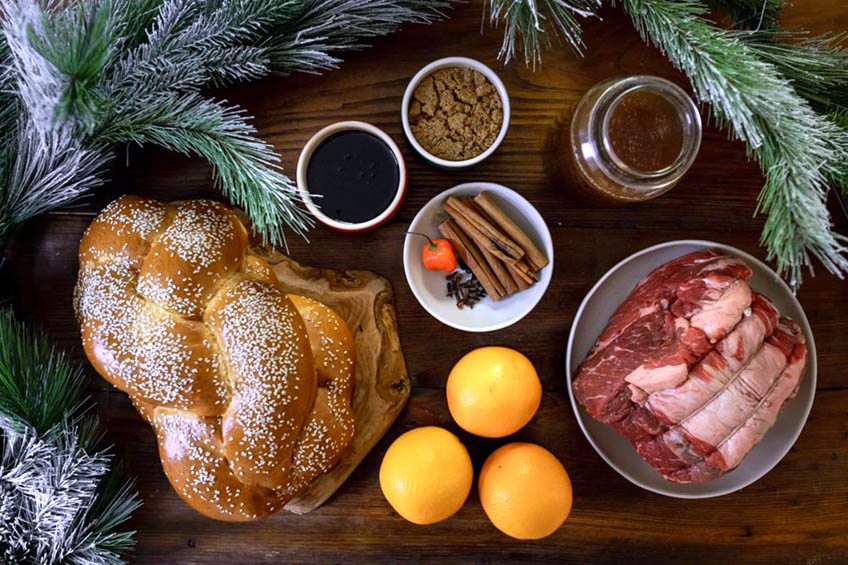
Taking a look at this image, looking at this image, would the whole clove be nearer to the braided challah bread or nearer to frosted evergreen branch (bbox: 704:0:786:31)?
the braided challah bread

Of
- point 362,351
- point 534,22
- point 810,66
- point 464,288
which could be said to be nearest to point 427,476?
point 362,351

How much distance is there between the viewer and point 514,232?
4.39 ft

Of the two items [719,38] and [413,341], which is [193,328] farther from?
[719,38]

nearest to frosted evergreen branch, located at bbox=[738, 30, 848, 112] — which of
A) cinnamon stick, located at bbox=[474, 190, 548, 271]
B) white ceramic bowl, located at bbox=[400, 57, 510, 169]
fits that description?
white ceramic bowl, located at bbox=[400, 57, 510, 169]

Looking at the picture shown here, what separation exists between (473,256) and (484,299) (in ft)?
0.35

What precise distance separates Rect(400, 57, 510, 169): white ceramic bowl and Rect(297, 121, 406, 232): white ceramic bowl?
0.05 m

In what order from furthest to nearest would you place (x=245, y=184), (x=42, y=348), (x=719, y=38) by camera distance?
1. (x=42, y=348)
2. (x=245, y=184)
3. (x=719, y=38)

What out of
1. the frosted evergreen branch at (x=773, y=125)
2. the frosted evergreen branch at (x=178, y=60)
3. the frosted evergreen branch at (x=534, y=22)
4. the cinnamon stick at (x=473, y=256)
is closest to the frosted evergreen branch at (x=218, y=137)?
the frosted evergreen branch at (x=178, y=60)

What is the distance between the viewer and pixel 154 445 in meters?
1.39

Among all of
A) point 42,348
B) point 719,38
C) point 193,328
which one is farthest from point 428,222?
point 42,348

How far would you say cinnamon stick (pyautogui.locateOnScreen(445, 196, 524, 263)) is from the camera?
1328 millimetres

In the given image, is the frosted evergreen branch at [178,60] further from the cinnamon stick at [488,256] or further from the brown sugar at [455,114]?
the cinnamon stick at [488,256]

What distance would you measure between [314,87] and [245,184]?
390 mm

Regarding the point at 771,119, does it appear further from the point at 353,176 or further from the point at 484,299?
the point at 353,176
